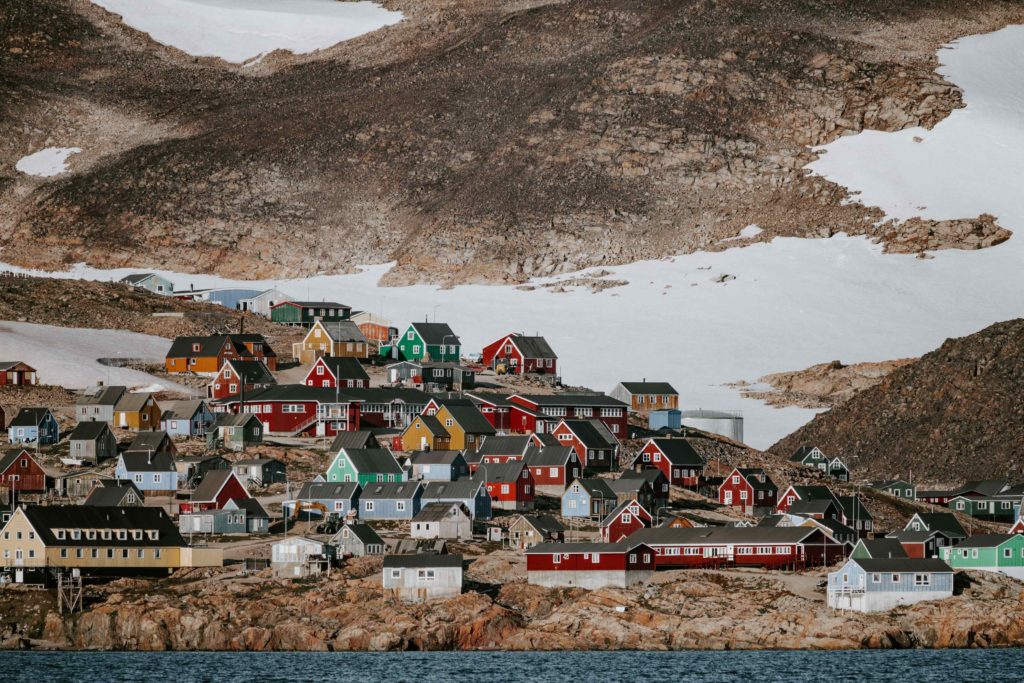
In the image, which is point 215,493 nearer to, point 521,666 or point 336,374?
point 521,666

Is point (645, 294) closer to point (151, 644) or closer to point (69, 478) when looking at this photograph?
point (69, 478)

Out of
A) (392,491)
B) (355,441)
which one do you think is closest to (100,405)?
(355,441)

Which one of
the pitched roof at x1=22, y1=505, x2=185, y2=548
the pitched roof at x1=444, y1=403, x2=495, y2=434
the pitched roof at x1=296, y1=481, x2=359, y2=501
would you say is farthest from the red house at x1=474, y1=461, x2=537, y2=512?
the pitched roof at x1=22, y1=505, x2=185, y2=548

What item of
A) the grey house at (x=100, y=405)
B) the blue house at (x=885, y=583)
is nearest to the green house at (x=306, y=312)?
the grey house at (x=100, y=405)

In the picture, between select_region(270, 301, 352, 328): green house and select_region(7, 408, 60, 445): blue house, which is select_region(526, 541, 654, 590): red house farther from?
select_region(270, 301, 352, 328): green house

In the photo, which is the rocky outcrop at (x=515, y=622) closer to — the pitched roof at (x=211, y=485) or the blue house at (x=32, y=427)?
the pitched roof at (x=211, y=485)
